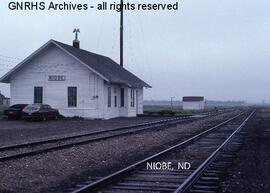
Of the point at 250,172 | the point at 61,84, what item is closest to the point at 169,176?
the point at 250,172

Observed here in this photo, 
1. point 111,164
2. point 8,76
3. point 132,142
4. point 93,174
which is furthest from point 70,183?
point 8,76

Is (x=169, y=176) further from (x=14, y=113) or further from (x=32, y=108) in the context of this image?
(x=14, y=113)

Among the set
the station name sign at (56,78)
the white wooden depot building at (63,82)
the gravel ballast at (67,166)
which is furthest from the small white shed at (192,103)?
the gravel ballast at (67,166)

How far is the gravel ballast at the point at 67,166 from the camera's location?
413 inches

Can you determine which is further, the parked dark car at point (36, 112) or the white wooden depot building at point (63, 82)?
the white wooden depot building at point (63, 82)

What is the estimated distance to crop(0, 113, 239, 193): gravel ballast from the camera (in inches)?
413

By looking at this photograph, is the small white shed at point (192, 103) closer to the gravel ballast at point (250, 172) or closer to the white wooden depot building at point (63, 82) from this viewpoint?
the white wooden depot building at point (63, 82)

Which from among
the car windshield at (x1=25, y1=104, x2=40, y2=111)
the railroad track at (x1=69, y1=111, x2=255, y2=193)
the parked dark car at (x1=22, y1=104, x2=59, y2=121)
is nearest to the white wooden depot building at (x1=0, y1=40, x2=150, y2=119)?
the parked dark car at (x1=22, y1=104, x2=59, y2=121)

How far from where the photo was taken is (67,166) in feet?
43.7

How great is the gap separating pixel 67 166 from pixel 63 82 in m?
29.2

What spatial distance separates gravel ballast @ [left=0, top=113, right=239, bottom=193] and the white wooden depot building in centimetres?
2133

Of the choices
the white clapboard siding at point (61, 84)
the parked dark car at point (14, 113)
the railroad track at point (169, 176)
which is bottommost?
the railroad track at point (169, 176)

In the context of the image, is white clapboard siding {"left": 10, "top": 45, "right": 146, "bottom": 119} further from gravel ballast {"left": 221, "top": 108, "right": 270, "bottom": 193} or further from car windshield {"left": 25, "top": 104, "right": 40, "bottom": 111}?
gravel ballast {"left": 221, "top": 108, "right": 270, "bottom": 193}

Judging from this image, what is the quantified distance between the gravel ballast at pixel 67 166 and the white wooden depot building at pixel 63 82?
21333mm
